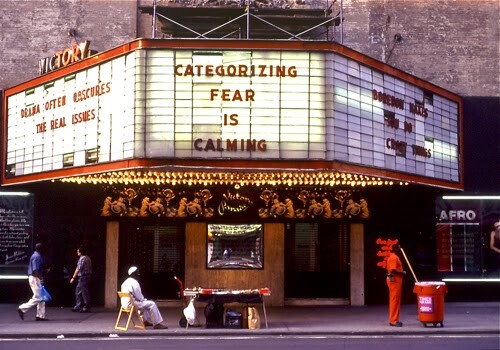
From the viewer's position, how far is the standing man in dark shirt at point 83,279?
65.4 ft

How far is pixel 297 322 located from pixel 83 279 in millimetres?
6022

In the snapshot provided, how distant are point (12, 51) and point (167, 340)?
37.8ft

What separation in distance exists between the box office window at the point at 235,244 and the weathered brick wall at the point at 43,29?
653 cm

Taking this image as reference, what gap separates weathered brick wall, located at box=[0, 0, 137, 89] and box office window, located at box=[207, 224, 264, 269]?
6526 millimetres

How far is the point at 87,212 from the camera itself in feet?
71.2

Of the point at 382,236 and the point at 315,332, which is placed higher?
the point at 382,236

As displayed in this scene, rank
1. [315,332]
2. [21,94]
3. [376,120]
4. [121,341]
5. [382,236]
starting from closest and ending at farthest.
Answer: [121,341], [315,332], [376,120], [21,94], [382,236]

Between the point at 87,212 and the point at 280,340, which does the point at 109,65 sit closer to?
the point at 87,212

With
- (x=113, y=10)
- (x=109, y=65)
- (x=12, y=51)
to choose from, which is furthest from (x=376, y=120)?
(x=12, y=51)

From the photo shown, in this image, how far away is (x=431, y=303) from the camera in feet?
55.6

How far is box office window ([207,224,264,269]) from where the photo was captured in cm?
2158

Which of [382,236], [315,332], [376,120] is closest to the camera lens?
[315,332]

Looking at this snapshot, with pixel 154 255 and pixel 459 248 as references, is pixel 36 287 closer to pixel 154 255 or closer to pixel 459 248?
pixel 154 255

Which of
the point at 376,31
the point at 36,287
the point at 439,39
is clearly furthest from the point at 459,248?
the point at 36,287
